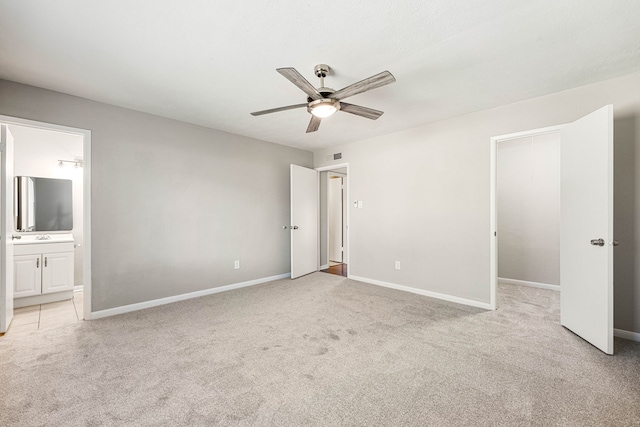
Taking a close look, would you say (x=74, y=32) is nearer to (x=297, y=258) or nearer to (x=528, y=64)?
(x=528, y=64)

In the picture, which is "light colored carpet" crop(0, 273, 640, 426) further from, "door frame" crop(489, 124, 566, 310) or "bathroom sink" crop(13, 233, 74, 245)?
"bathroom sink" crop(13, 233, 74, 245)

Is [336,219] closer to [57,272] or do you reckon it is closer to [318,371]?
[318,371]

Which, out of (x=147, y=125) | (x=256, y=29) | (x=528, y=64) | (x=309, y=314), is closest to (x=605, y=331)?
(x=528, y=64)

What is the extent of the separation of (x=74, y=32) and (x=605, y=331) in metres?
4.68

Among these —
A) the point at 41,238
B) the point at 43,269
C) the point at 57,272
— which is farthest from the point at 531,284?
the point at 41,238

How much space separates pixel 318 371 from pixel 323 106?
7.16 feet

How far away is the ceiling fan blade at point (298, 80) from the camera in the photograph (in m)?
1.86

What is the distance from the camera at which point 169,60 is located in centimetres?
230

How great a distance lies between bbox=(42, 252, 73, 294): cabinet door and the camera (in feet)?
12.1

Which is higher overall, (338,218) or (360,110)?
(360,110)

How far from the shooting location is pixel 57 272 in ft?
12.4

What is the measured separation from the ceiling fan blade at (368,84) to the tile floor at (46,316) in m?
3.75

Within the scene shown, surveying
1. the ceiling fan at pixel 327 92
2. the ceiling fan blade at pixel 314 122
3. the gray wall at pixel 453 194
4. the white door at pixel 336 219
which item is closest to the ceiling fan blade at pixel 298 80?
the ceiling fan at pixel 327 92

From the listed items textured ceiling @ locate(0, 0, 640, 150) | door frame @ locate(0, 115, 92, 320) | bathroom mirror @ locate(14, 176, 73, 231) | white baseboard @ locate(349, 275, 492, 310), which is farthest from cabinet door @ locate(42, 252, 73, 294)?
white baseboard @ locate(349, 275, 492, 310)
